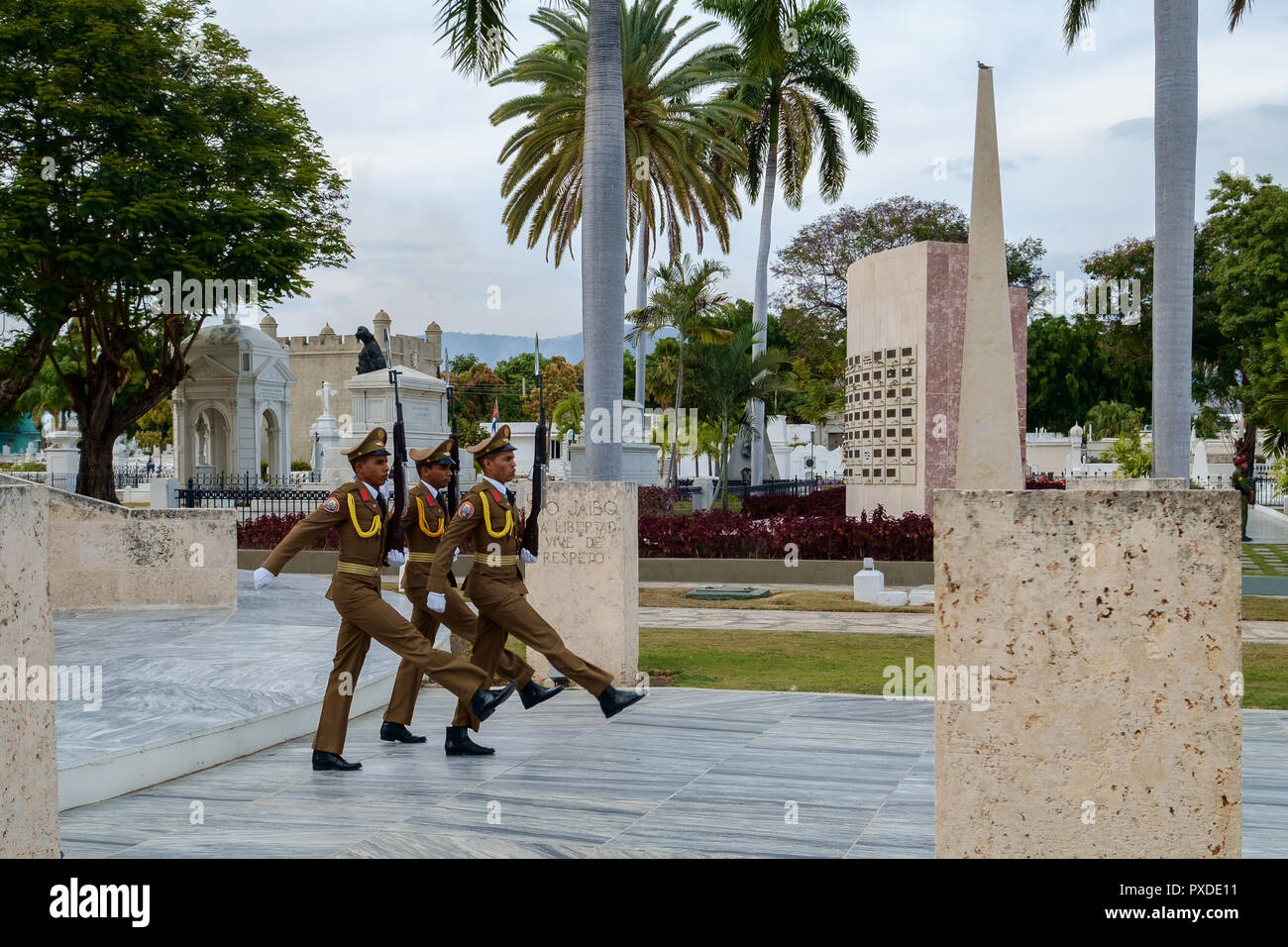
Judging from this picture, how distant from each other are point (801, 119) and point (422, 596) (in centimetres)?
2855

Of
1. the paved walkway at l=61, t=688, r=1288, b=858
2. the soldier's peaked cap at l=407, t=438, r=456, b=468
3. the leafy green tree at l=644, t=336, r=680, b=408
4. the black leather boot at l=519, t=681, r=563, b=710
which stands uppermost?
the leafy green tree at l=644, t=336, r=680, b=408

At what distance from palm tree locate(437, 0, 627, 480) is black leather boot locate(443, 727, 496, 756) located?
19.3 feet

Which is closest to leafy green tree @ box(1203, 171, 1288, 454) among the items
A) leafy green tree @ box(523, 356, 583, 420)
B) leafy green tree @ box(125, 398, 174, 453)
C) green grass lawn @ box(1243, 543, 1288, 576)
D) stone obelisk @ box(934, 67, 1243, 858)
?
green grass lawn @ box(1243, 543, 1288, 576)

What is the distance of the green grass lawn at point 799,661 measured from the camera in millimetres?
9797

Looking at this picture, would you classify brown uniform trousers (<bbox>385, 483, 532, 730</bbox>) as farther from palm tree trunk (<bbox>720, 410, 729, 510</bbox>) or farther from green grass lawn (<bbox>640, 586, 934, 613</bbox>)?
palm tree trunk (<bbox>720, 410, 729, 510</bbox>)

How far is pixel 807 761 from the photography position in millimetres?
6844

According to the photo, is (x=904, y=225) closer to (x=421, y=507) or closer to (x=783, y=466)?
(x=783, y=466)

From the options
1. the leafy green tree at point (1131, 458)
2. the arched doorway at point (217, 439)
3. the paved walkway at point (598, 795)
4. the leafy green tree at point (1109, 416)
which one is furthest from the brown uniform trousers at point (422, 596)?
the leafy green tree at point (1109, 416)

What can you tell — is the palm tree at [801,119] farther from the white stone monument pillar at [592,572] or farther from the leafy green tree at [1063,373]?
the leafy green tree at [1063,373]

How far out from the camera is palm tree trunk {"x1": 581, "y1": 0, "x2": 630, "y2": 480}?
12898mm

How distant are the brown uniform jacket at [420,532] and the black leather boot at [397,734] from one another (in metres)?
0.87

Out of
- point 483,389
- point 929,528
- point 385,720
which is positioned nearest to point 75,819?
point 385,720

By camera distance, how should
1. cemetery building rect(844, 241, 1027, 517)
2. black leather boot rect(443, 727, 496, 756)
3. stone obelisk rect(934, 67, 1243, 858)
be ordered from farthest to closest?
cemetery building rect(844, 241, 1027, 517)
black leather boot rect(443, 727, 496, 756)
stone obelisk rect(934, 67, 1243, 858)
